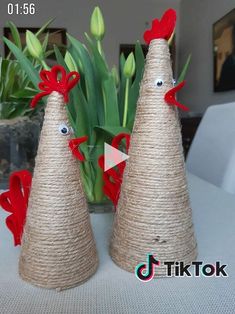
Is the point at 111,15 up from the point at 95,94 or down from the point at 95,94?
up

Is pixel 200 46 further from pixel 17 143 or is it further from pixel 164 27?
pixel 164 27

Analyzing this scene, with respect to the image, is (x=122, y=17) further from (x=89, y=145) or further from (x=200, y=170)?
(x=89, y=145)

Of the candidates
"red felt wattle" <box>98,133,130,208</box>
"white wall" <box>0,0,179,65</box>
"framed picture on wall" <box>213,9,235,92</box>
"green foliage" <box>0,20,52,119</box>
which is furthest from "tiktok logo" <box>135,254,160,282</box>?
"white wall" <box>0,0,179,65</box>

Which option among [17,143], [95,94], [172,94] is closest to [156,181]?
[172,94]

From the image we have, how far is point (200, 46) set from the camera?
9.45ft

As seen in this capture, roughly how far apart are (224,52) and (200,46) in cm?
58

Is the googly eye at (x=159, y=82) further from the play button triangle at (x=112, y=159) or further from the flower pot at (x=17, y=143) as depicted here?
the flower pot at (x=17, y=143)

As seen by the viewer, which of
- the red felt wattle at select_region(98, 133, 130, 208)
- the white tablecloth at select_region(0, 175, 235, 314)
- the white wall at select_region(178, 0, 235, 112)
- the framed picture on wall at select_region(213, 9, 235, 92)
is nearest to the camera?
the white tablecloth at select_region(0, 175, 235, 314)

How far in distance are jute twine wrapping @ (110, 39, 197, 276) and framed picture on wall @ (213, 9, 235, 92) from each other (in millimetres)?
2124

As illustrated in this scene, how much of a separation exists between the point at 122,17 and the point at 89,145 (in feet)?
10.6

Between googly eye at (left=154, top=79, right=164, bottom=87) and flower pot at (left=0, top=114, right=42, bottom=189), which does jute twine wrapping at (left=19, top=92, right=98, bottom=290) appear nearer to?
googly eye at (left=154, top=79, right=164, bottom=87)

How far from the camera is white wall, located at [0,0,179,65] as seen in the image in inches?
129

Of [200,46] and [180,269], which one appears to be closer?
[180,269]

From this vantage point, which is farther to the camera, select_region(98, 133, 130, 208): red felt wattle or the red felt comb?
select_region(98, 133, 130, 208): red felt wattle
